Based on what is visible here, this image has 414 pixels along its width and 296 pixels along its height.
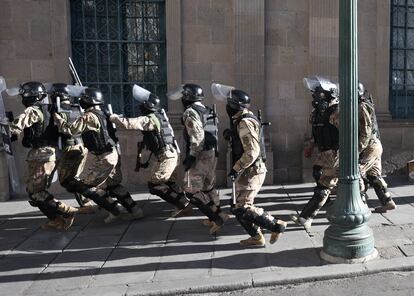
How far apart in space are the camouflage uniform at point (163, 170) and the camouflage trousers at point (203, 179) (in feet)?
1.65

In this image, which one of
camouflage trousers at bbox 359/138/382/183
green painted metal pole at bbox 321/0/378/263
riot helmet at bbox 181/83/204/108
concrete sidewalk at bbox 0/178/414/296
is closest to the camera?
concrete sidewalk at bbox 0/178/414/296

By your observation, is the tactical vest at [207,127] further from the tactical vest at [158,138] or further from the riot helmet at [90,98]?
the riot helmet at [90,98]

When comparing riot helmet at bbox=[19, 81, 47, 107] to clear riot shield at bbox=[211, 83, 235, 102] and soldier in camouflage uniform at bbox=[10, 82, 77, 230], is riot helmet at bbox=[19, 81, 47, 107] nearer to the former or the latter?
soldier in camouflage uniform at bbox=[10, 82, 77, 230]

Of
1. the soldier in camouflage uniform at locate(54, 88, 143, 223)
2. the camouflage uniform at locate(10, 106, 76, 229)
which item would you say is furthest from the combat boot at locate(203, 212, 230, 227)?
the camouflage uniform at locate(10, 106, 76, 229)

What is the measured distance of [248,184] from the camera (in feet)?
15.4

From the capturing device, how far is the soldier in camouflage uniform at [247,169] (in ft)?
15.0

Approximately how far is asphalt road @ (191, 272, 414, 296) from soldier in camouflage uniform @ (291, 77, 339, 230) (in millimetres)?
1351

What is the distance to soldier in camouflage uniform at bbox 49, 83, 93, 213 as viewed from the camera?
5585 mm

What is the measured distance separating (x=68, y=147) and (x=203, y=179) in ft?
6.30

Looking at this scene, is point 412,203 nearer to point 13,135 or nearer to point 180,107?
point 180,107

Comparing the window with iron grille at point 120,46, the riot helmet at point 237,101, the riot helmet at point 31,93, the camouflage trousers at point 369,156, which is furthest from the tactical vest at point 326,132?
the riot helmet at point 31,93

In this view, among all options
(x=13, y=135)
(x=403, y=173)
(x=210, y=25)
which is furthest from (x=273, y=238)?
(x=403, y=173)

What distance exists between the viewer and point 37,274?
4.25m

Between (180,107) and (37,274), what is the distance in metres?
4.38
